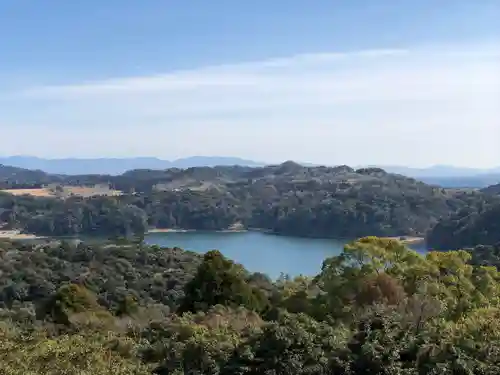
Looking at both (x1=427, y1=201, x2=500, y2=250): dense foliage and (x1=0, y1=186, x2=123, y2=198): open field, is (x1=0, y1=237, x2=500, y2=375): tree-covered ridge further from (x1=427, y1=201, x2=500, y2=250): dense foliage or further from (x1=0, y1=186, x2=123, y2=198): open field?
(x1=0, y1=186, x2=123, y2=198): open field

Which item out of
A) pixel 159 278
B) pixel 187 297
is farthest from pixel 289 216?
pixel 187 297

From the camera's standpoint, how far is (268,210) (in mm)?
75562

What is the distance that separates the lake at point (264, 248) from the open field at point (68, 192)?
2537 centimetres

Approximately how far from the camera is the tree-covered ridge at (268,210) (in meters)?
64.8

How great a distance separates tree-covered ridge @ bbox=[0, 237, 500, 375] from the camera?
8.58 m

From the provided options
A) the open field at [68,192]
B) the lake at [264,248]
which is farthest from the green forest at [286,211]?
the open field at [68,192]

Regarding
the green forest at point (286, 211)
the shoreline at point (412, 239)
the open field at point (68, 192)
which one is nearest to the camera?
the shoreline at point (412, 239)

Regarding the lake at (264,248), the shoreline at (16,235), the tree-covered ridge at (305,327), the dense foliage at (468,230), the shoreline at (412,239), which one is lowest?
the shoreline at (16,235)

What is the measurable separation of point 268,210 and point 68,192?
32.3 metres

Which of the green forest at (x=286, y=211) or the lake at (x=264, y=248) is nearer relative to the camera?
the lake at (x=264, y=248)

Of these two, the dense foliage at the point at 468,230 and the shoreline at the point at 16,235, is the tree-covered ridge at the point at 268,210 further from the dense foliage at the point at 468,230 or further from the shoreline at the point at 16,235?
the dense foliage at the point at 468,230

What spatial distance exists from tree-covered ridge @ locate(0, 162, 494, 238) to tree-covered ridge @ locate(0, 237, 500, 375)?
47747 mm

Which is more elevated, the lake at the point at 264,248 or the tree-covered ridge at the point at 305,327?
the tree-covered ridge at the point at 305,327

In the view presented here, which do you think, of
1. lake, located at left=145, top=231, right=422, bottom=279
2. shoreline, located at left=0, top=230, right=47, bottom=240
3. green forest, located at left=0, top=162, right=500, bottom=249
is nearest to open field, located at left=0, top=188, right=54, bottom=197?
green forest, located at left=0, top=162, right=500, bottom=249
